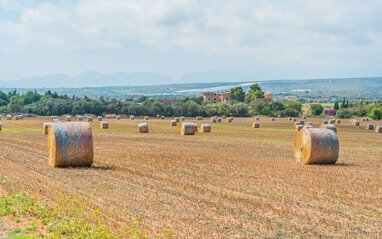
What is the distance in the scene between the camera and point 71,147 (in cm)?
2336

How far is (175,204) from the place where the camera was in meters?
15.0

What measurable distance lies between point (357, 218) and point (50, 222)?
21.9 ft

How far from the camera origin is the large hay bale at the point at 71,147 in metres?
23.2

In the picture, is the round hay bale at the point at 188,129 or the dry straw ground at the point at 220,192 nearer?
the dry straw ground at the point at 220,192

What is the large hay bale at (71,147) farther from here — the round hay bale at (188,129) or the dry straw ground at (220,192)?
the round hay bale at (188,129)

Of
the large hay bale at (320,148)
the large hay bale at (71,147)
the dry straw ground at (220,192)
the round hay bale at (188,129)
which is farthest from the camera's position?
the round hay bale at (188,129)

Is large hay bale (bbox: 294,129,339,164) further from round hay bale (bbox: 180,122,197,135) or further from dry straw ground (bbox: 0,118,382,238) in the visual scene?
round hay bale (bbox: 180,122,197,135)

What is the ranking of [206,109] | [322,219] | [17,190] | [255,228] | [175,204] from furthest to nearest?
1. [206,109]
2. [17,190]
3. [175,204]
4. [322,219]
5. [255,228]

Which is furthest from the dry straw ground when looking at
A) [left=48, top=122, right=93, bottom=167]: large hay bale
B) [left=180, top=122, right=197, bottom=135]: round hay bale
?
[left=180, top=122, right=197, bottom=135]: round hay bale

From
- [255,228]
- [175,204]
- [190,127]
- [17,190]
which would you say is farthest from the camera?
[190,127]

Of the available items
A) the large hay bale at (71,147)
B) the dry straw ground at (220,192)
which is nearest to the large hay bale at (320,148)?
the dry straw ground at (220,192)

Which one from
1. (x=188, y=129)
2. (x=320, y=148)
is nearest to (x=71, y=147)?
(x=320, y=148)

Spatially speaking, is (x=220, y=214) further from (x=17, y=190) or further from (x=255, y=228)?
(x=17, y=190)

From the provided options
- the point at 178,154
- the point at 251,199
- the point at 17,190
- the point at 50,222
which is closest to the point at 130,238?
the point at 50,222
